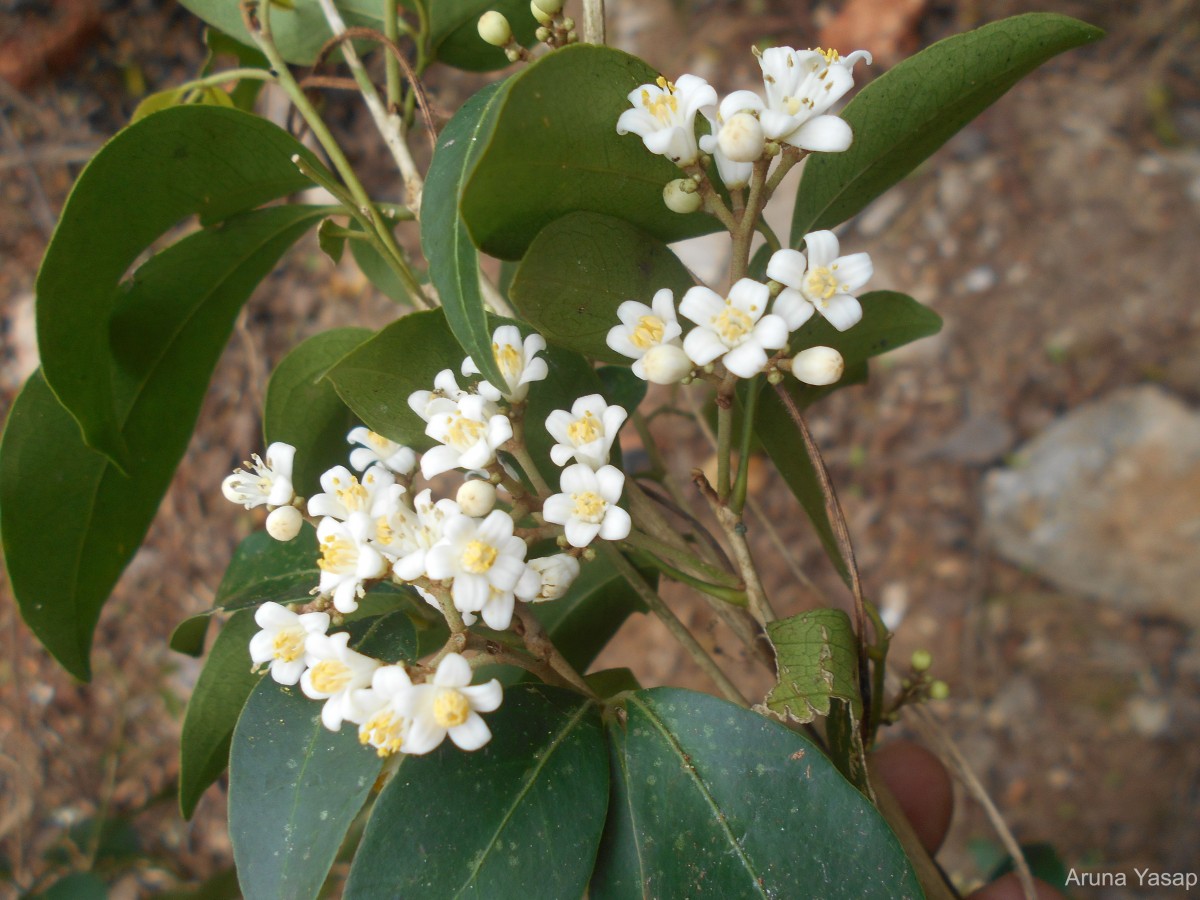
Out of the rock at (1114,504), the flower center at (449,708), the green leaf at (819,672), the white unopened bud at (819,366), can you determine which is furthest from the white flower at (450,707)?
the rock at (1114,504)

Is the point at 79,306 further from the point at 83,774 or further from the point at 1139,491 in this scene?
the point at 1139,491

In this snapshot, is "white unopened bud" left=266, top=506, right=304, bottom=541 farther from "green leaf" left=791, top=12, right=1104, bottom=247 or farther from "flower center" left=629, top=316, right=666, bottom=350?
"green leaf" left=791, top=12, right=1104, bottom=247

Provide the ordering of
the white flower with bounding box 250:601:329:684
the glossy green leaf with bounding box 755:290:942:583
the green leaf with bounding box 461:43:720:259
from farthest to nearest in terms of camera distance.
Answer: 1. the glossy green leaf with bounding box 755:290:942:583
2. the white flower with bounding box 250:601:329:684
3. the green leaf with bounding box 461:43:720:259

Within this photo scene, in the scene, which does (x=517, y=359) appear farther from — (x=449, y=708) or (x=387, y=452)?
(x=449, y=708)

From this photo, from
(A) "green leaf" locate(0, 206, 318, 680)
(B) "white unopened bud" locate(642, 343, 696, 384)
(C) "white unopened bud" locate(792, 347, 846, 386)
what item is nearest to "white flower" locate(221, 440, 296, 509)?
(A) "green leaf" locate(0, 206, 318, 680)

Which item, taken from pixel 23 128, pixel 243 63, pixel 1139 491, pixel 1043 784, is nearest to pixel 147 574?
pixel 23 128

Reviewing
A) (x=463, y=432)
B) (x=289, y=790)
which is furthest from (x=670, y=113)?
(x=289, y=790)

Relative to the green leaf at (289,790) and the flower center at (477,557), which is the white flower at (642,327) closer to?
the flower center at (477,557)
